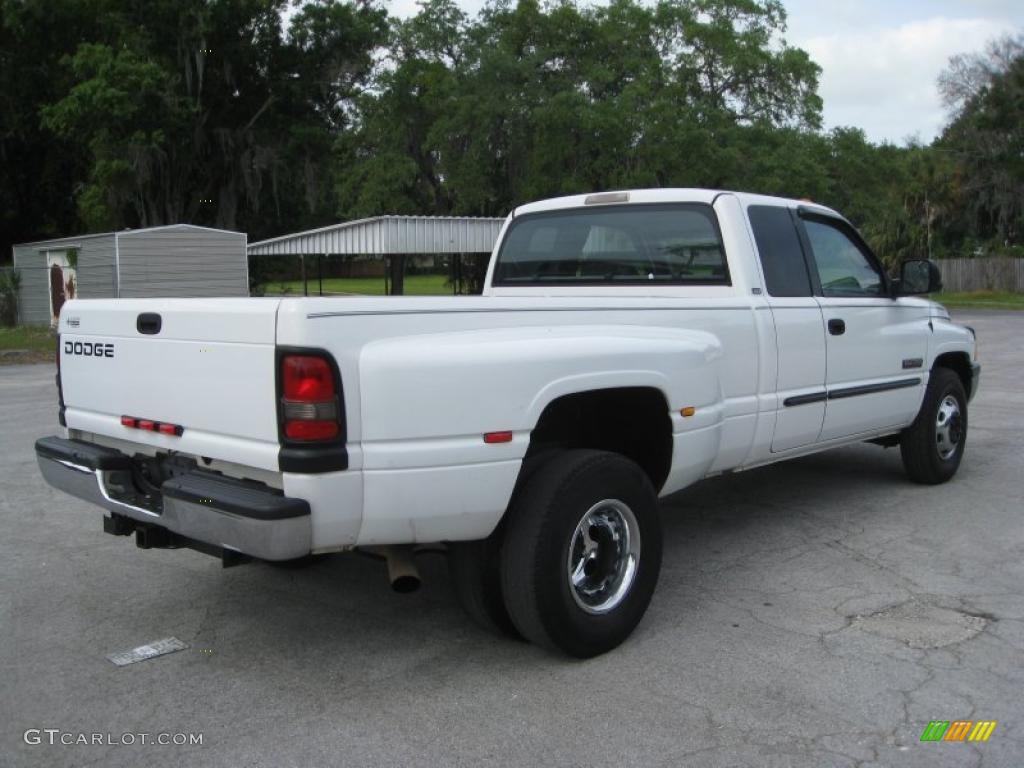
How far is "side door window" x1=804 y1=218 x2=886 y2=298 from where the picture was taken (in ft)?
18.4

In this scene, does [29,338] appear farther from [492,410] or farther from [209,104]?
[492,410]

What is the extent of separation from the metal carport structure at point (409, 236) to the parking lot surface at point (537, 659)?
18049 mm

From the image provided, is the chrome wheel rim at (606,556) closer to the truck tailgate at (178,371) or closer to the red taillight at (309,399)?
the red taillight at (309,399)

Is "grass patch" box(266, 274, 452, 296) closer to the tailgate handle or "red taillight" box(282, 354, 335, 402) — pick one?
the tailgate handle

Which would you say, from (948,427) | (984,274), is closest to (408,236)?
(948,427)

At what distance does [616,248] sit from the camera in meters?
5.47

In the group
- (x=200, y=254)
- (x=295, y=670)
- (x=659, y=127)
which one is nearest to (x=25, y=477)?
(x=295, y=670)

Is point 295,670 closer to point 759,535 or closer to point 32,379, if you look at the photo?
point 759,535

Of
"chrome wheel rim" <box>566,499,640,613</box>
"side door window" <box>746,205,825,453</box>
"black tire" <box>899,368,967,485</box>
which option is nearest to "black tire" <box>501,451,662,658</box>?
"chrome wheel rim" <box>566,499,640,613</box>

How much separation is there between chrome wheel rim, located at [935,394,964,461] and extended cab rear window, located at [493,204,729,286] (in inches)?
98.8

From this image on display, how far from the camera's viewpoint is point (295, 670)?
12.7 feet

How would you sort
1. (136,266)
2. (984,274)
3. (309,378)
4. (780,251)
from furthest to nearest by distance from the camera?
(984,274) → (136,266) → (780,251) → (309,378)

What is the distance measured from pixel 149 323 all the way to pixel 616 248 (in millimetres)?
2659

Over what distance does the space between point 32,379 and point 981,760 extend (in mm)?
14426
